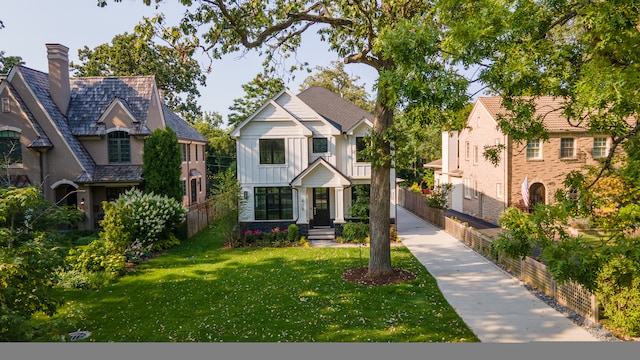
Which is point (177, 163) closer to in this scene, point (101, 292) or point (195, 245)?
point (195, 245)

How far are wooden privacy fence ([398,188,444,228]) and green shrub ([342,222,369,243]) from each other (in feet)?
20.3

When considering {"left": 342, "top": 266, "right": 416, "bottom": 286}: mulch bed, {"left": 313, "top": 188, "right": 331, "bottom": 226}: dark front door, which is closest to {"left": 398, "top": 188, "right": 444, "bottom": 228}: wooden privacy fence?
{"left": 313, "top": 188, "right": 331, "bottom": 226}: dark front door

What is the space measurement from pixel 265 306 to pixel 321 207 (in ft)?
42.8

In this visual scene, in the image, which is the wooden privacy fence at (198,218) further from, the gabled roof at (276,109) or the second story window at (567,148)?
the second story window at (567,148)

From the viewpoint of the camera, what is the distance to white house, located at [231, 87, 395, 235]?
71.4ft

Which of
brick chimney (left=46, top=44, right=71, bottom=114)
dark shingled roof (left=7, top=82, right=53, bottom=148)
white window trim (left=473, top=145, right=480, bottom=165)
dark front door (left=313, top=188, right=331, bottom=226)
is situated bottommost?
dark front door (left=313, top=188, right=331, bottom=226)

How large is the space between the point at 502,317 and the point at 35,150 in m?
23.4

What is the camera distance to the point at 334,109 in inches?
981

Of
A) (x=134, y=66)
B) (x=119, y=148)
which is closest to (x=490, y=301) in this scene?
(x=119, y=148)

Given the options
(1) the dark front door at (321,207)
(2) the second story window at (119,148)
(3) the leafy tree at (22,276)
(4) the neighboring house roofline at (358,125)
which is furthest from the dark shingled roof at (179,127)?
(3) the leafy tree at (22,276)

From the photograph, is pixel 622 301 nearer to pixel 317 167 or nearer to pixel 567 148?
pixel 317 167

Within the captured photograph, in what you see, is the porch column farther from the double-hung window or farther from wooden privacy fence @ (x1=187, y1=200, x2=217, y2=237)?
wooden privacy fence @ (x1=187, y1=200, x2=217, y2=237)

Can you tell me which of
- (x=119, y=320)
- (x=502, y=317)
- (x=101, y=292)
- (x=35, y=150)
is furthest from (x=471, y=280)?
(x=35, y=150)

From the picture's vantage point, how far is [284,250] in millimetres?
18969
